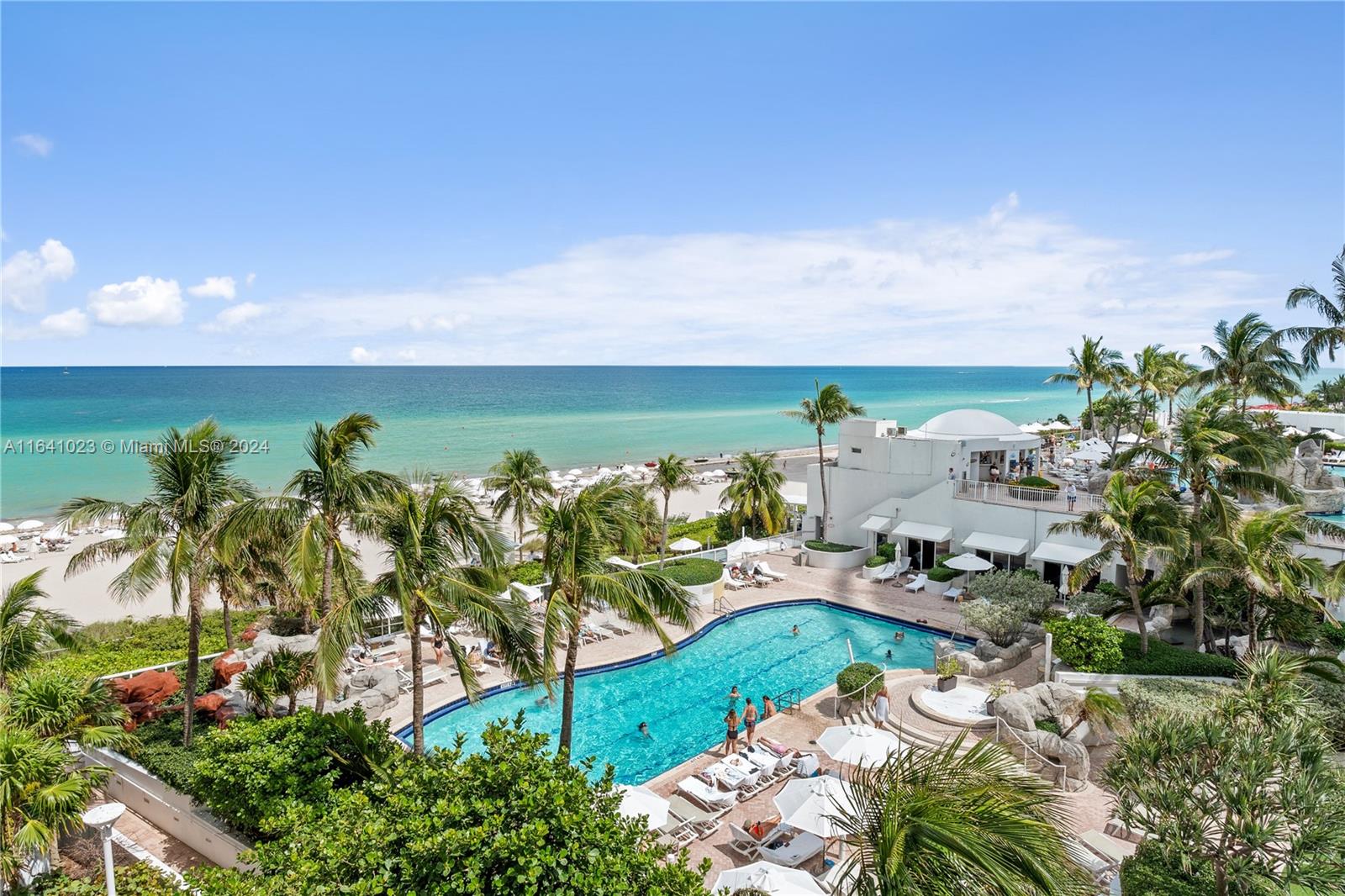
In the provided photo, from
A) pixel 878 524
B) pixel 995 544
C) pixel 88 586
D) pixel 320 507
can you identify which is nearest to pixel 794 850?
pixel 320 507

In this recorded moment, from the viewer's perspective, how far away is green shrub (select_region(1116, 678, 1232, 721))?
12.8 metres

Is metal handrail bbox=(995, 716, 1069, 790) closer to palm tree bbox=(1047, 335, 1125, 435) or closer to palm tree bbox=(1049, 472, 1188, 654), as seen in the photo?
palm tree bbox=(1049, 472, 1188, 654)

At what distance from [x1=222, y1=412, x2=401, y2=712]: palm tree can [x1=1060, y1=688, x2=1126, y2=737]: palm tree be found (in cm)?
1276

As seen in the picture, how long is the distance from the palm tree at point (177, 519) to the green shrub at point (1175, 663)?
1789cm

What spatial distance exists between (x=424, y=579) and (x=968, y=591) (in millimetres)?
18121

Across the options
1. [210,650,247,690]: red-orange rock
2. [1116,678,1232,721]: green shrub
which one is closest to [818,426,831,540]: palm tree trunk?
[1116,678,1232,721]: green shrub

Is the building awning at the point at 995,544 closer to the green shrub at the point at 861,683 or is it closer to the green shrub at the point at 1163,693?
the green shrub at the point at 1163,693

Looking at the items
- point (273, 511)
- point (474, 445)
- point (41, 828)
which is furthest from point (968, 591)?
point (474, 445)

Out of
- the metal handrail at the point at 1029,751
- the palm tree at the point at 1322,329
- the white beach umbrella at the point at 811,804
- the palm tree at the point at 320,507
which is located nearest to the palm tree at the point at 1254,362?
the palm tree at the point at 1322,329

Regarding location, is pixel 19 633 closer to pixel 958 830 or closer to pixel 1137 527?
pixel 958 830

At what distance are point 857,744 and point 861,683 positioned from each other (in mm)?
3716

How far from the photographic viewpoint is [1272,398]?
85.6 feet

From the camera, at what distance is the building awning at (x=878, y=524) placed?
85.7 feet

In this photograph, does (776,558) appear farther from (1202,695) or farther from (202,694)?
(202,694)
